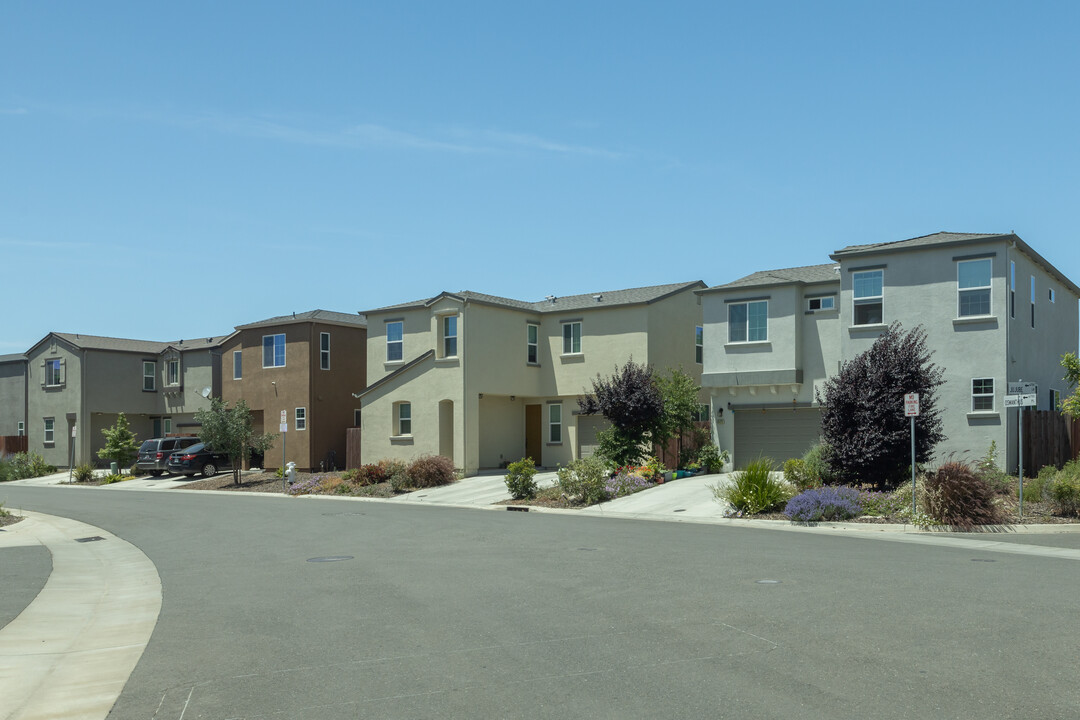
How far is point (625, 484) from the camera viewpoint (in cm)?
2948

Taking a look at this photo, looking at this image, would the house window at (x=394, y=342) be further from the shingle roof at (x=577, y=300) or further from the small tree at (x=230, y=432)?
the small tree at (x=230, y=432)

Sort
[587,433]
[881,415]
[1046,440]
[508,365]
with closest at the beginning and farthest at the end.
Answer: [881,415] → [1046,440] → [508,365] → [587,433]

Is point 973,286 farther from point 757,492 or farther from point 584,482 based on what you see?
point 584,482

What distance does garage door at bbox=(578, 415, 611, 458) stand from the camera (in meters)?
38.2

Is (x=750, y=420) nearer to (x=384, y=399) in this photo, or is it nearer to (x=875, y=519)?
(x=875, y=519)

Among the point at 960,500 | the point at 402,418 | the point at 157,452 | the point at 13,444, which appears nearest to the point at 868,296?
the point at 960,500

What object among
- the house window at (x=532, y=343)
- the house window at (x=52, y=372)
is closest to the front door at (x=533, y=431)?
the house window at (x=532, y=343)

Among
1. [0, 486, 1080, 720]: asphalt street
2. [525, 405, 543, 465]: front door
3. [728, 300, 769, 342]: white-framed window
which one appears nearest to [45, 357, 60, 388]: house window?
[525, 405, 543, 465]: front door

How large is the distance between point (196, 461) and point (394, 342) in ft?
35.8

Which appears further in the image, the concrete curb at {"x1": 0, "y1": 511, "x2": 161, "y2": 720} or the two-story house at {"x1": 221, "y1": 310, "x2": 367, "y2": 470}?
the two-story house at {"x1": 221, "y1": 310, "x2": 367, "y2": 470}

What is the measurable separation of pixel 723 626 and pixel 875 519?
1338 centimetres

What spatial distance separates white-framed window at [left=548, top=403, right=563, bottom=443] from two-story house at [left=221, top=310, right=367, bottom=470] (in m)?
10.3

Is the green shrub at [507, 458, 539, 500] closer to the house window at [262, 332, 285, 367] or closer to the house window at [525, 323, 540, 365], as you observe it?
the house window at [525, 323, 540, 365]

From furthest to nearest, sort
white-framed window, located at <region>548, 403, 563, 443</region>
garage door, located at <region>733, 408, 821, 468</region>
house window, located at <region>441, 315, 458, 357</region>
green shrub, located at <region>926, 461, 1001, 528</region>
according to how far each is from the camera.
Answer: white-framed window, located at <region>548, 403, 563, 443</region>
house window, located at <region>441, 315, 458, 357</region>
garage door, located at <region>733, 408, 821, 468</region>
green shrub, located at <region>926, 461, 1001, 528</region>
